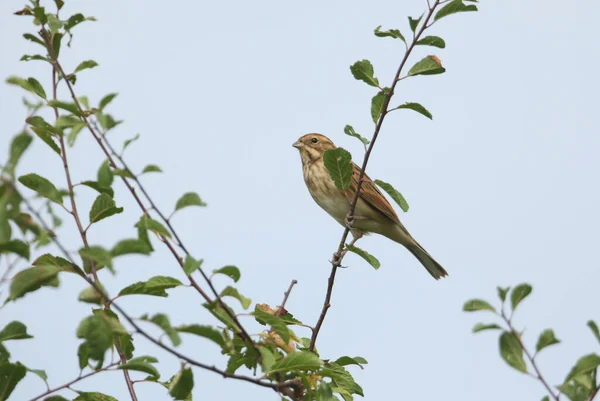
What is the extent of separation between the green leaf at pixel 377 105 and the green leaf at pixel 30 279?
6.42 feet

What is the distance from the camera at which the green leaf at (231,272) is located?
11.2ft

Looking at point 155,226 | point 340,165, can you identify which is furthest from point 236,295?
point 340,165

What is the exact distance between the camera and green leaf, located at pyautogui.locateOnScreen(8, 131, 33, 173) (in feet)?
9.00

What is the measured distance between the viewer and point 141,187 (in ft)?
10.5

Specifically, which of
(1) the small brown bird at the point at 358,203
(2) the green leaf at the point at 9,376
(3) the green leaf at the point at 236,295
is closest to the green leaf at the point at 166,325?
(3) the green leaf at the point at 236,295

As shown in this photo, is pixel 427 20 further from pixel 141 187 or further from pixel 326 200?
pixel 326 200

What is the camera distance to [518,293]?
3215 mm

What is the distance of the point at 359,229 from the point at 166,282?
244 inches

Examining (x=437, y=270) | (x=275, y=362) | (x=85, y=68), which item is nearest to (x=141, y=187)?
(x=275, y=362)

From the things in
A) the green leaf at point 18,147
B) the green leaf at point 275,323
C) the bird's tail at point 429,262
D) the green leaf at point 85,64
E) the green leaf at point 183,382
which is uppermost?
the bird's tail at point 429,262

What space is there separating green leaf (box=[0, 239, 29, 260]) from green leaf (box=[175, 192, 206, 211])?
0.55 m

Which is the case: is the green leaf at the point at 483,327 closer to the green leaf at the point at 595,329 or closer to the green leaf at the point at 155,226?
the green leaf at the point at 595,329

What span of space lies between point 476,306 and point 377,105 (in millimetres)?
1686

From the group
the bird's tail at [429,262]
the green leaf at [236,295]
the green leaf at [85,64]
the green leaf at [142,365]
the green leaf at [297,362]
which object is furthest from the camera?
the bird's tail at [429,262]
